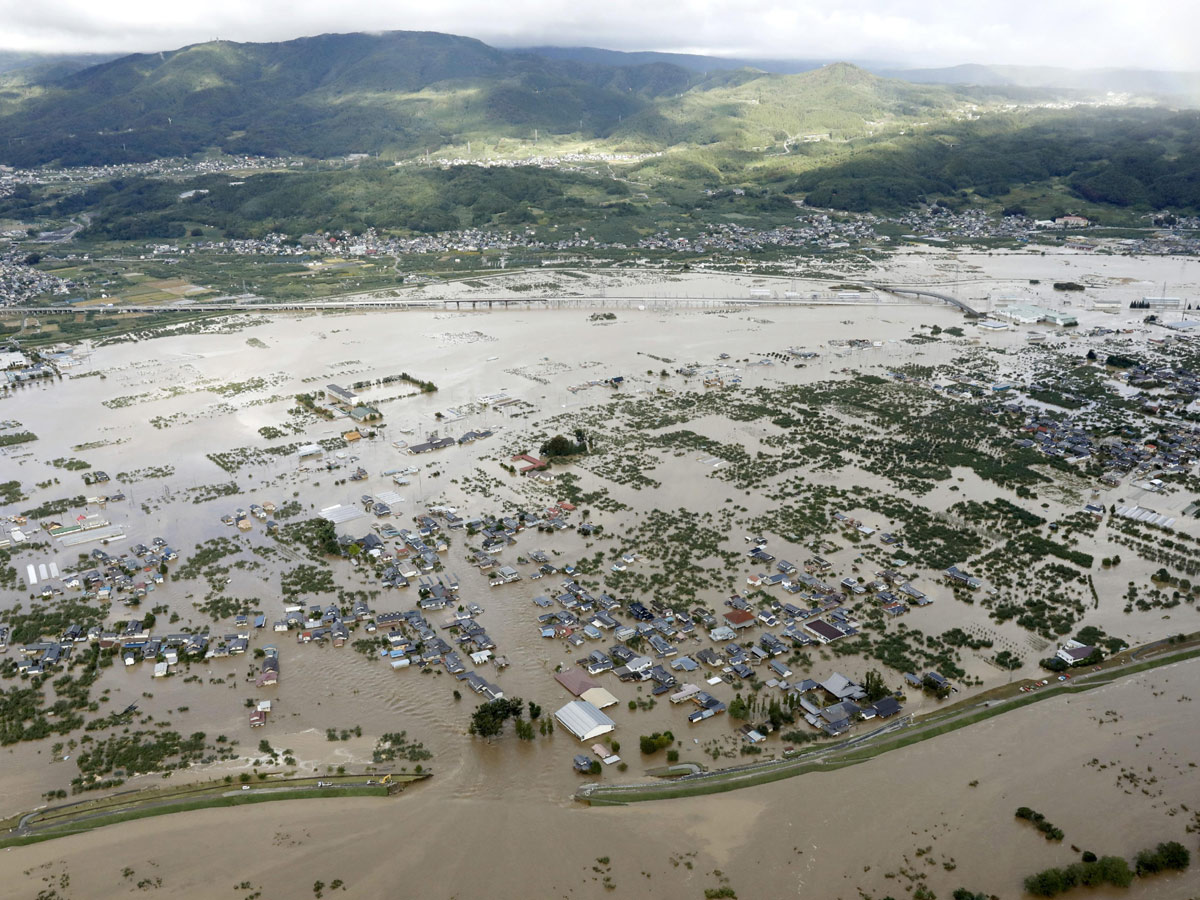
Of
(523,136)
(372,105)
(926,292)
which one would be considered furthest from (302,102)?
(926,292)

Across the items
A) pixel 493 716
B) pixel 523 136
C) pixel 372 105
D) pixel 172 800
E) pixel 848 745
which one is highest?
pixel 372 105

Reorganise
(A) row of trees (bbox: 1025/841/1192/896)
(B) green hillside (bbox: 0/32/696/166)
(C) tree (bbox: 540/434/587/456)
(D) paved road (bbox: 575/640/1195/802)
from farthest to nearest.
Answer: (B) green hillside (bbox: 0/32/696/166)
(C) tree (bbox: 540/434/587/456)
(D) paved road (bbox: 575/640/1195/802)
(A) row of trees (bbox: 1025/841/1192/896)

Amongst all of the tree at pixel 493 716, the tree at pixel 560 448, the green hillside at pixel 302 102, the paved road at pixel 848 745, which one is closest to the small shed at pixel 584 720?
the tree at pixel 493 716

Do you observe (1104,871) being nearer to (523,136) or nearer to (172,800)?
(172,800)

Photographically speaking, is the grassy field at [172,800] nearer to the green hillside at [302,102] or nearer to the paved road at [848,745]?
the paved road at [848,745]

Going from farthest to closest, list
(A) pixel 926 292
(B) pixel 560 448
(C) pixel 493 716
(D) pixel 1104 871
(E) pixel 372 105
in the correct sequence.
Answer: (E) pixel 372 105 < (A) pixel 926 292 < (B) pixel 560 448 < (C) pixel 493 716 < (D) pixel 1104 871

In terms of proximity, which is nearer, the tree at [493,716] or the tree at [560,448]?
the tree at [493,716]

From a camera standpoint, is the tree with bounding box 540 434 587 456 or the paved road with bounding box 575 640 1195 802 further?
the tree with bounding box 540 434 587 456

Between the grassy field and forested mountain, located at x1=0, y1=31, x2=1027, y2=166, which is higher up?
forested mountain, located at x1=0, y1=31, x2=1027, y2=166

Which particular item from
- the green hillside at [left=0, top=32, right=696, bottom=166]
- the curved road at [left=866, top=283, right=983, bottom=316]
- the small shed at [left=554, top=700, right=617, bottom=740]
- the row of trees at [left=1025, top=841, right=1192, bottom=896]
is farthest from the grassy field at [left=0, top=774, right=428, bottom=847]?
the green hillside at [left=0, top=32, right=696, bottom=166]

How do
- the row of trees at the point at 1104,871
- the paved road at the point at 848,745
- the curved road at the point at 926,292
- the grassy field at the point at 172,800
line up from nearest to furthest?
the row of trees at the point at 1104,871 < the grassy field at the point at 172,800 < the paved road at the point at 848,745 < the curved road at the point at 926,292

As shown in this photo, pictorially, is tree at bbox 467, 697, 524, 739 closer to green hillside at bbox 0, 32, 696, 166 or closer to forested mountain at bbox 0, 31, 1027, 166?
forested mountain at bbox 0, 31, 1027, 166

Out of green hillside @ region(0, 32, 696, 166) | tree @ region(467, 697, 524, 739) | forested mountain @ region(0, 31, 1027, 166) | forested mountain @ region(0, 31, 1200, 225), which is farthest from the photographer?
forested mountain @ region(0, 31, 1027, 166)
